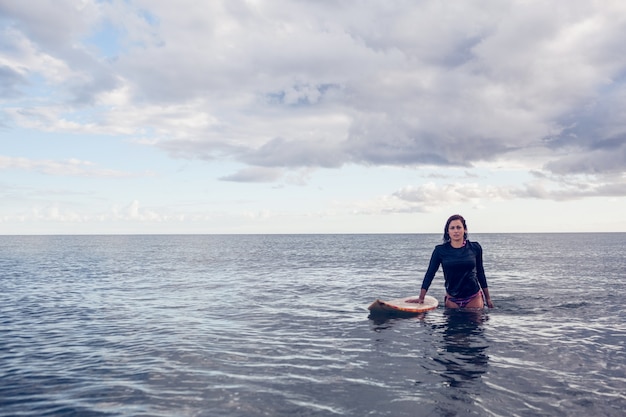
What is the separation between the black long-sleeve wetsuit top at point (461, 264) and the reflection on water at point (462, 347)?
1.34m

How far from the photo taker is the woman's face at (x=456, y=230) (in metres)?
14.2

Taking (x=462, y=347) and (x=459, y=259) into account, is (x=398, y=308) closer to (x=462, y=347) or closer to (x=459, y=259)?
(x=459, y=259)

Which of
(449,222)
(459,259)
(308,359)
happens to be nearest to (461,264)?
(459,259)

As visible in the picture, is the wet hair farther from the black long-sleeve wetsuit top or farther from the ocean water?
the ocean water

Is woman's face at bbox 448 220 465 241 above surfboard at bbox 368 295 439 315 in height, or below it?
above

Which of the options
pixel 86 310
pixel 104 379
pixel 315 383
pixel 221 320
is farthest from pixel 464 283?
pixel 86 310

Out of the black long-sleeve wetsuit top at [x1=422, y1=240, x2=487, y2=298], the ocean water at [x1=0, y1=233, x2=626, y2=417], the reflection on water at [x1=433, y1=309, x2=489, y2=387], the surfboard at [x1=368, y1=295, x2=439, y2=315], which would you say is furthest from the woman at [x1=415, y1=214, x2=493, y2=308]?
the surfboard at [x1=368, y1=295, x2=439, y2=315]

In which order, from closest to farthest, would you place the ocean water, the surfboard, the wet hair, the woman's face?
the ocean water < the woman's face < the wet hair < the surfboard

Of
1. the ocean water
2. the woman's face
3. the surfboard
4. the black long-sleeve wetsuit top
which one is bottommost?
the ocean water

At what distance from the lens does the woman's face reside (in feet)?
46.4

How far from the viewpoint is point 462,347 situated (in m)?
12.7

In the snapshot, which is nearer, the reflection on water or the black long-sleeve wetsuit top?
the reflection on water

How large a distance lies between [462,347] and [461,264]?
293 cm

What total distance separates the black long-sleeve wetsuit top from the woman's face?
445 mm
